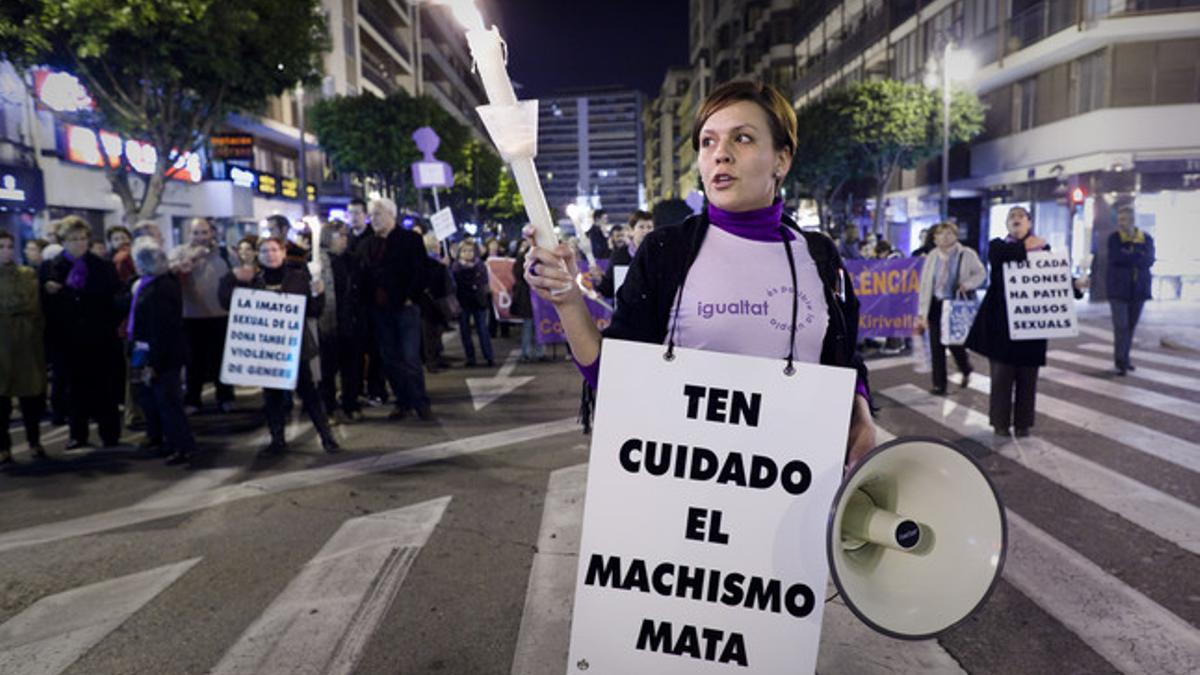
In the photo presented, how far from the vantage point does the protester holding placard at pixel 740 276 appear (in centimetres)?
199

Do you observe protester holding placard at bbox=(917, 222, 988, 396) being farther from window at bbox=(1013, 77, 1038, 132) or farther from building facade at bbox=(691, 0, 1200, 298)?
window at bbox=(1013, 77, 1038, 132)

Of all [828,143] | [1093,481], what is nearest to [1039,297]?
[1093,481]

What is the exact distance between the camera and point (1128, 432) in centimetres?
702

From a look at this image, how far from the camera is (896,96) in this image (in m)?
33.0

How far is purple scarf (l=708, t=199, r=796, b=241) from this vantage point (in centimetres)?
205

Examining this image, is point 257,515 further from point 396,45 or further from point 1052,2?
point 396,45

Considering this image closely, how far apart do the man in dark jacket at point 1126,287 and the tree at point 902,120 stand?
22.7 metres

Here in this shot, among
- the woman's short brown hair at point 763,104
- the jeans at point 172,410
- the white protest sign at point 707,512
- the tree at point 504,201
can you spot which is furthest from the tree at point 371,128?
the white protest sign at point 707,512

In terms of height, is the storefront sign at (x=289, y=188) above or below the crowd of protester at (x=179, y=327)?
above

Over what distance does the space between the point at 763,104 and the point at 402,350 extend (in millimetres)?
6636

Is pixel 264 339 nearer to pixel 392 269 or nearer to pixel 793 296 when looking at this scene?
pixel 392 269

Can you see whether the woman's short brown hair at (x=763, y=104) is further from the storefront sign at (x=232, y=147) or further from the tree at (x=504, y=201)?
the tree at (x=504, y=201)

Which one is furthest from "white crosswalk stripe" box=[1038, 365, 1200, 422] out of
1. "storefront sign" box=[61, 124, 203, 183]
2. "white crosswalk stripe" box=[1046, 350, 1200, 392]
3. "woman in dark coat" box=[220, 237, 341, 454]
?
"storefront sign" box=[61, 124, 203, 183]

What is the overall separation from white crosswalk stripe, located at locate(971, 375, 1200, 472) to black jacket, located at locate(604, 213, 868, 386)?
5.35 m
